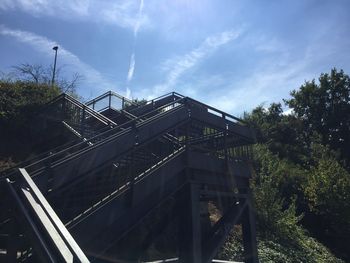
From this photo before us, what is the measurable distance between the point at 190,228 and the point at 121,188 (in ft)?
7.76

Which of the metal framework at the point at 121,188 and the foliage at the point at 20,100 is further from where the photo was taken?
the foliage at the point at 20,100

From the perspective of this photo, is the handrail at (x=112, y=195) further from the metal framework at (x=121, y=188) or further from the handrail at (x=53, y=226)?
the handrail at (x=53, y=226)

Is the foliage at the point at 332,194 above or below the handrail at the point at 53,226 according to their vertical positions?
above

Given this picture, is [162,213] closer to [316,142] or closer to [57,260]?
[57,260]

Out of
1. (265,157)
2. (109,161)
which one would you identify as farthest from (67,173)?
(265,157)

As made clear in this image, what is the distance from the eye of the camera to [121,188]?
7055 mm

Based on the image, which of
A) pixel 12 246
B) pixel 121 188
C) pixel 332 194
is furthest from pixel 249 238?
pixel 332 194

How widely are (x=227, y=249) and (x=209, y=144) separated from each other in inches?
169

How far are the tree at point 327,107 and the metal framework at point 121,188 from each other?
35485 mm

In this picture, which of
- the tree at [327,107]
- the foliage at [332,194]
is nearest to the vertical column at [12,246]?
the foliage at [332,194]

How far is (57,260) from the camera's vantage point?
3.34 metres

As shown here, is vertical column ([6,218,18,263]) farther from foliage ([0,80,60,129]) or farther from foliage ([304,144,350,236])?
foliage ([304,144,350,236])

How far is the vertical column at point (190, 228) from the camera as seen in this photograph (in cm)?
847

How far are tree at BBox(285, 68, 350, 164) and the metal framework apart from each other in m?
35.5
